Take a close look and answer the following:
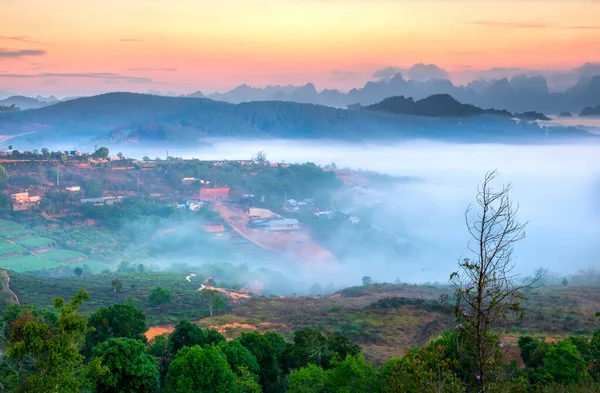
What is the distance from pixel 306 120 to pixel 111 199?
96.1m

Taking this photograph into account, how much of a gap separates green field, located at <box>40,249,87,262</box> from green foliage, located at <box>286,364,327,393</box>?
59.1 metres

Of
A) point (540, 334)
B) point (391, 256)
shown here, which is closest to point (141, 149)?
point (391, 256)

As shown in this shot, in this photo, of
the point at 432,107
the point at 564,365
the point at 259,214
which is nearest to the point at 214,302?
the point at 564,365

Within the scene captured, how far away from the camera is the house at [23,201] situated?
275 ft

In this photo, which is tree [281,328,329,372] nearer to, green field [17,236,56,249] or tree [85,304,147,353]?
tree [85,304,147,353]

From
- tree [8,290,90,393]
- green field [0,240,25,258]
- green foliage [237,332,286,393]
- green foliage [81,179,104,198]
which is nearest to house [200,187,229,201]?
green foliage [81,179,104,198]

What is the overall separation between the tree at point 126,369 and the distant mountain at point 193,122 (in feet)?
480

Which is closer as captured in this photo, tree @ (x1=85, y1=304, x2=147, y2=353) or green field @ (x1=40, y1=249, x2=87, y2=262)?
tree @ (x1=85, y1=304, x2=147, y2=353)

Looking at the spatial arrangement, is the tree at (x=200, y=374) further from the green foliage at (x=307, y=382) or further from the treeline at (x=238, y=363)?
the green foliage at (x=307, y=382)

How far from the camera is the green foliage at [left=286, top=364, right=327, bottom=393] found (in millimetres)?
15677

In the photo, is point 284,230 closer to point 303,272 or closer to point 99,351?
point 303,272

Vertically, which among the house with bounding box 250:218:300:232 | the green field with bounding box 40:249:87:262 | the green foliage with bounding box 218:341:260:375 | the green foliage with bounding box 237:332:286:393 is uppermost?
the green foliage with bounding box 218:341:260:375

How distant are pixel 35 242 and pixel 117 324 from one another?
2153 inches

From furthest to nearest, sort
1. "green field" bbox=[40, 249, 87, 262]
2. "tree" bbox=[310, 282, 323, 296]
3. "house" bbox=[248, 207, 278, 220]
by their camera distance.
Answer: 1. "house" bbox=[248, 207, 278, 220]
2. "green field" bbox=[40, 249, 87, 262]
3. "tree" bbox=[310, 282, 323, 296]
